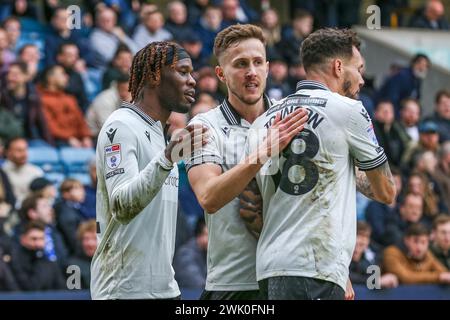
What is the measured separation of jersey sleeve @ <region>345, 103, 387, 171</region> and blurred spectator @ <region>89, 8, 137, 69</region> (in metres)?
8.63

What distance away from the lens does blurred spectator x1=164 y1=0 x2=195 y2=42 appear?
1560 cm

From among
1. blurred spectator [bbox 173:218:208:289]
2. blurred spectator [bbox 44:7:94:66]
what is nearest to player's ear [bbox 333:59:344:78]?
blurred spectator [bbox 173:218:208:289]

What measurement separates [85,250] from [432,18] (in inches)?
348

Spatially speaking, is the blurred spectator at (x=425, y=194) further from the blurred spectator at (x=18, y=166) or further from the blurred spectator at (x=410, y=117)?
the blurred spectator at (x=18, y=166)

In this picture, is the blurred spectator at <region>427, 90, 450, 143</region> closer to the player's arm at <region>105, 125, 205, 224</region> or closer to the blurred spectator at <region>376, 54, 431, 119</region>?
the blurred spectator at <region>376, 54, 431, 119</region>

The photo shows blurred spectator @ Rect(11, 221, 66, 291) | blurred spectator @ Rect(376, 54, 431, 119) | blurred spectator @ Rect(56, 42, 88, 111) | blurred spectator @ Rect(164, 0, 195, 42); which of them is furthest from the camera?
blurred spectator @ Rect(376, 54, 431, 119)

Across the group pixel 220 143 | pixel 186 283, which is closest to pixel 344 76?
pixel 220 143

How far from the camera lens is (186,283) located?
1160 cm

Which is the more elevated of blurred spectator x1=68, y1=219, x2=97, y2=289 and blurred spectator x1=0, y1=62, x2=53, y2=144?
blurred spectator x1=0, y1=62, x2=53, y2=144

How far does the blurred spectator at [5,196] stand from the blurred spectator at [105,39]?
9.16 ft

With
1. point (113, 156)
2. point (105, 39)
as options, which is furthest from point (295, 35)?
point (113, 156)

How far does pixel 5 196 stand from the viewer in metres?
12.5

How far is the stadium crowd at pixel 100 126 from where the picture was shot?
1190cm

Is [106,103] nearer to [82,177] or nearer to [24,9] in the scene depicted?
[82,177]
